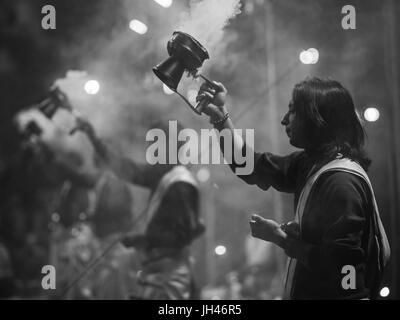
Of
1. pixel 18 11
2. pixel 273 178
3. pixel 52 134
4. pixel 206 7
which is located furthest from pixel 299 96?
pixel 18 11

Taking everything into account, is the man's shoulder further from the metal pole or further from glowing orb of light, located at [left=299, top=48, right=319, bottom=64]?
glowing orb of light, located at [left=299, top=48, right=319, bottom=64]

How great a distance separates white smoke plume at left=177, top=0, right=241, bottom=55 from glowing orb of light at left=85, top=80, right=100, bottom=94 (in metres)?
0.52

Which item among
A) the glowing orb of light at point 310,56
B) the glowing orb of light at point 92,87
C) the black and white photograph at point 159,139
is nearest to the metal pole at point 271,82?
the black and white photograph at point 159,139

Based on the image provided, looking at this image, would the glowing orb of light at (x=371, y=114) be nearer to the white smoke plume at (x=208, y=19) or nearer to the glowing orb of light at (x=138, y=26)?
the white smoke plume at (x=208, y=19)

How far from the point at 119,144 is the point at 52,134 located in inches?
15.2

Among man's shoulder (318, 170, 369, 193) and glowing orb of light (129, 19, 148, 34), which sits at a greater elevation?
glowing orb of light (129, 19, 148, 34)

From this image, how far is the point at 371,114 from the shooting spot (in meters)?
2.32

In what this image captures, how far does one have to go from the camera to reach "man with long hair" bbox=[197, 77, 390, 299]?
1.55 metres

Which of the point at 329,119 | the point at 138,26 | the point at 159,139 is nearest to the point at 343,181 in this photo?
the point at 329,119

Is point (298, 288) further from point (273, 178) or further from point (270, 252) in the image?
point (270, 252)

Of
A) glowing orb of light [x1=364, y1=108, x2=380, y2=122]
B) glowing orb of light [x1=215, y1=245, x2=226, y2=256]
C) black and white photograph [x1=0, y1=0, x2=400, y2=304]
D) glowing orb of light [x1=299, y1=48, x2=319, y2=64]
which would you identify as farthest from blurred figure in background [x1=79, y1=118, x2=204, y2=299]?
glowing orb of light [x1=364, y1=108, x2=380, y2=122]

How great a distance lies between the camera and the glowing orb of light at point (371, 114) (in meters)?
2.30

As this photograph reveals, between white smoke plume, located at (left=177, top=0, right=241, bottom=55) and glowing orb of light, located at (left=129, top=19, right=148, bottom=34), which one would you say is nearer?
white smoke plume, located at (left=177, top=0, right=241, bottom=55)

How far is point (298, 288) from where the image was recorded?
1.66 m
